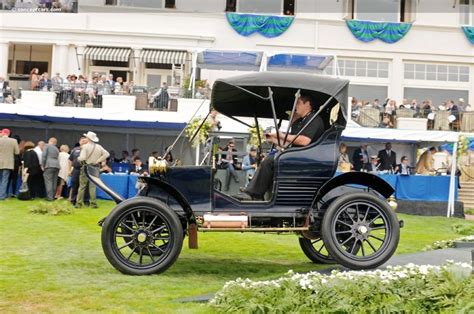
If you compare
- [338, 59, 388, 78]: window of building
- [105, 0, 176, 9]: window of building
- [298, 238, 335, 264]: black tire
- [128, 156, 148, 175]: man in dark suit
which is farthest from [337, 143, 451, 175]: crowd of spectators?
[298, 238, 335, 264]: black tire

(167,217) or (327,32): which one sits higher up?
(327,32)

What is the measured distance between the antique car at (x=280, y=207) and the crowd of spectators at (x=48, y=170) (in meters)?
8.28

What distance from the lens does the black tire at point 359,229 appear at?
7316 mm

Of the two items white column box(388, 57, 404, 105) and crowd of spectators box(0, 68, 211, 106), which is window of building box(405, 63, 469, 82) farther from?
crowd of spectators box(0, 68, 211, 106)

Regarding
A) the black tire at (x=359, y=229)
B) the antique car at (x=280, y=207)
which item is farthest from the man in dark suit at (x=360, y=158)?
the black tire at (x=359, y=229)

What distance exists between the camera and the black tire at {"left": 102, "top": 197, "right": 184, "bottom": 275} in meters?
7.36

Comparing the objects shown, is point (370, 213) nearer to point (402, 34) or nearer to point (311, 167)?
point (311, 167)

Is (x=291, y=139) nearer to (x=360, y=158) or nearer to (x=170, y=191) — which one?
(x=170, y=191)

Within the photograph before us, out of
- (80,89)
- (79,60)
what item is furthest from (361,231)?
(79,60)

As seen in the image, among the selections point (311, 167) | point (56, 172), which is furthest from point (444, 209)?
point (311, 167)

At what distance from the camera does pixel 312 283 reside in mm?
5891

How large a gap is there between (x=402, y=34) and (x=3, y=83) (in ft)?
60.8

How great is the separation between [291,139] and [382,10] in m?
26.6

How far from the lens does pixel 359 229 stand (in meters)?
7.53
